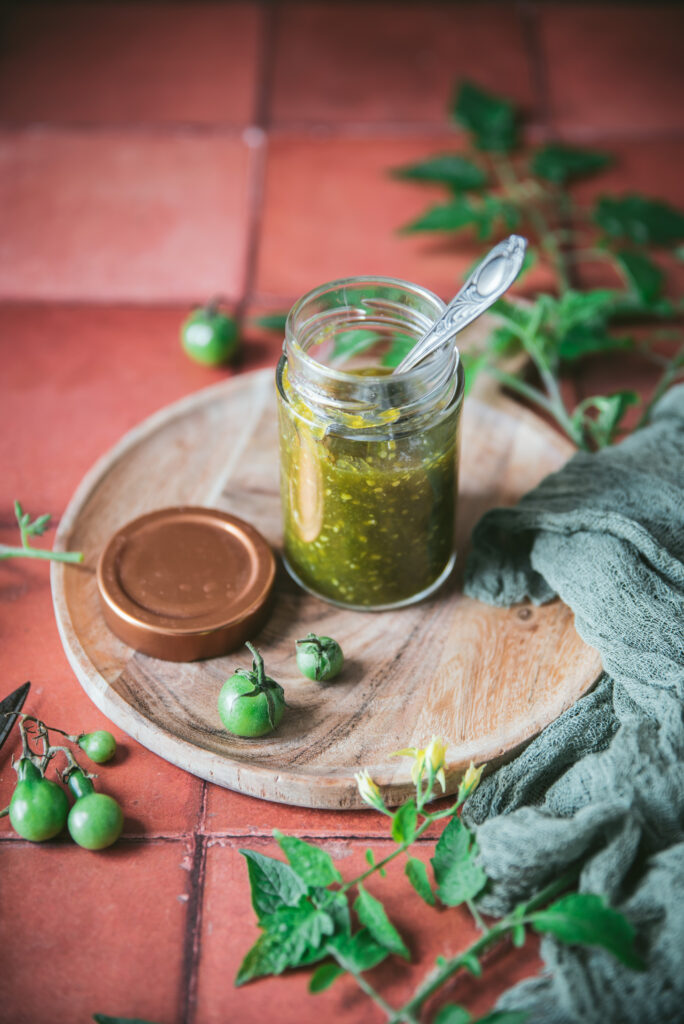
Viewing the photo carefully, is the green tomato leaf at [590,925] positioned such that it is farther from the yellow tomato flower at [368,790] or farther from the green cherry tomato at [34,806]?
the green cherry tomato at [34,806]

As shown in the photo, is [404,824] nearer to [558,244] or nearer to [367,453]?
[367,453]

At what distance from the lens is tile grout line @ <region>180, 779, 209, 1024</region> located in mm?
1020

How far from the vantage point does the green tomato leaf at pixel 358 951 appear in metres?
1.01

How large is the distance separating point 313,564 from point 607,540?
15.1 inches

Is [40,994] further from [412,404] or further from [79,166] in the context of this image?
[79,166]

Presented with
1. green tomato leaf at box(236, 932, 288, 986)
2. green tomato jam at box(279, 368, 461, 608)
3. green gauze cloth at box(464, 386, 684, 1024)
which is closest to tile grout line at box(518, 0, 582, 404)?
green gauze cloth at box(464, 386, 684, 1024)

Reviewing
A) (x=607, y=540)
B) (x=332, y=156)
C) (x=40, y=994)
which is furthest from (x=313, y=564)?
(x=332, y=156)

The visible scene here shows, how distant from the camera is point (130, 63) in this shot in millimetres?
2449

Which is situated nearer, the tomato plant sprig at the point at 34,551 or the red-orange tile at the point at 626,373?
the tomato plant sprig at the point at 34,551

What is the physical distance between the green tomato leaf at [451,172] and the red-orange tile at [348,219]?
5cm

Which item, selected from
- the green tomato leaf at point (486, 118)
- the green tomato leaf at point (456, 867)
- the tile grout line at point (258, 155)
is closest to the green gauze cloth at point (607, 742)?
the green tomato leaf at point (456, 867)

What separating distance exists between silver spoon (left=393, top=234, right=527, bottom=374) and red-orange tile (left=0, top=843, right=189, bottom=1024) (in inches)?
25.7

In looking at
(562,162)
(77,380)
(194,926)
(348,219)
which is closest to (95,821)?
(194,926)

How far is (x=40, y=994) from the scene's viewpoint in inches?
40.1
